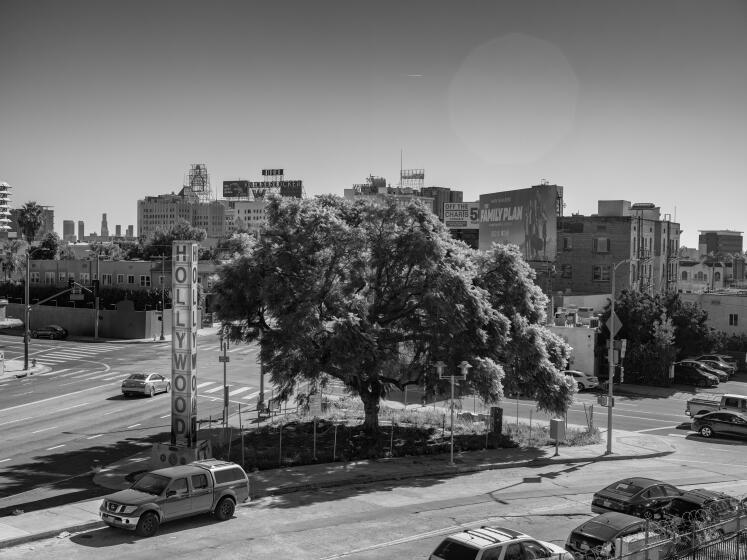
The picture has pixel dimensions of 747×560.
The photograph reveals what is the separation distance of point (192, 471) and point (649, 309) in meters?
51.1

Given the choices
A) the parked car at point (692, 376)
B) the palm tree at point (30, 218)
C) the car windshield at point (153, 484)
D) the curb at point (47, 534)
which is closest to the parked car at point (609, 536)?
the car windshield at point (153, 484)

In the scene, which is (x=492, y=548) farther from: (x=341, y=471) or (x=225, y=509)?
(x=341, y=471)

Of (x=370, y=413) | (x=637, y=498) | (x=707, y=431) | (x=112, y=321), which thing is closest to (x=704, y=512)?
(x=637, y=498)

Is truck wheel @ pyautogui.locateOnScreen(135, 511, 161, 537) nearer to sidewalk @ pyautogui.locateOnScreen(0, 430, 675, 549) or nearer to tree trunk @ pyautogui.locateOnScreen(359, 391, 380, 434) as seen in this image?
sidewalk @ pyautogui.locateOnScreen(0, 430, 675, 549)

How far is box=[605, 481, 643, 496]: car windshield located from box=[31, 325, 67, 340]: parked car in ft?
243

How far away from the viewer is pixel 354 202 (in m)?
38.3

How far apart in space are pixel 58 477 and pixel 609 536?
1982 cm

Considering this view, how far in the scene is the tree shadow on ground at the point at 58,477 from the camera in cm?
2508

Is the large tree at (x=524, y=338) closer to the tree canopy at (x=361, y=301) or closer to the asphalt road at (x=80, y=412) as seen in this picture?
the tree canopy at (x=361, y=301)

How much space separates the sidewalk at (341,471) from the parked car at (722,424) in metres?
4.03

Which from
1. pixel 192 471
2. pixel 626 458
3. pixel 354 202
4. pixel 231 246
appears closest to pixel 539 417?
pixel 626 458

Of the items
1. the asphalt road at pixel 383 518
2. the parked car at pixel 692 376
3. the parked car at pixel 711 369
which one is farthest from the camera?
the parked car at pixel 711 369

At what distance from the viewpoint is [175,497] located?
2167 centimetres

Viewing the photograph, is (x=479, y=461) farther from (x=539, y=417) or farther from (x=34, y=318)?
(x=34, y=318)
